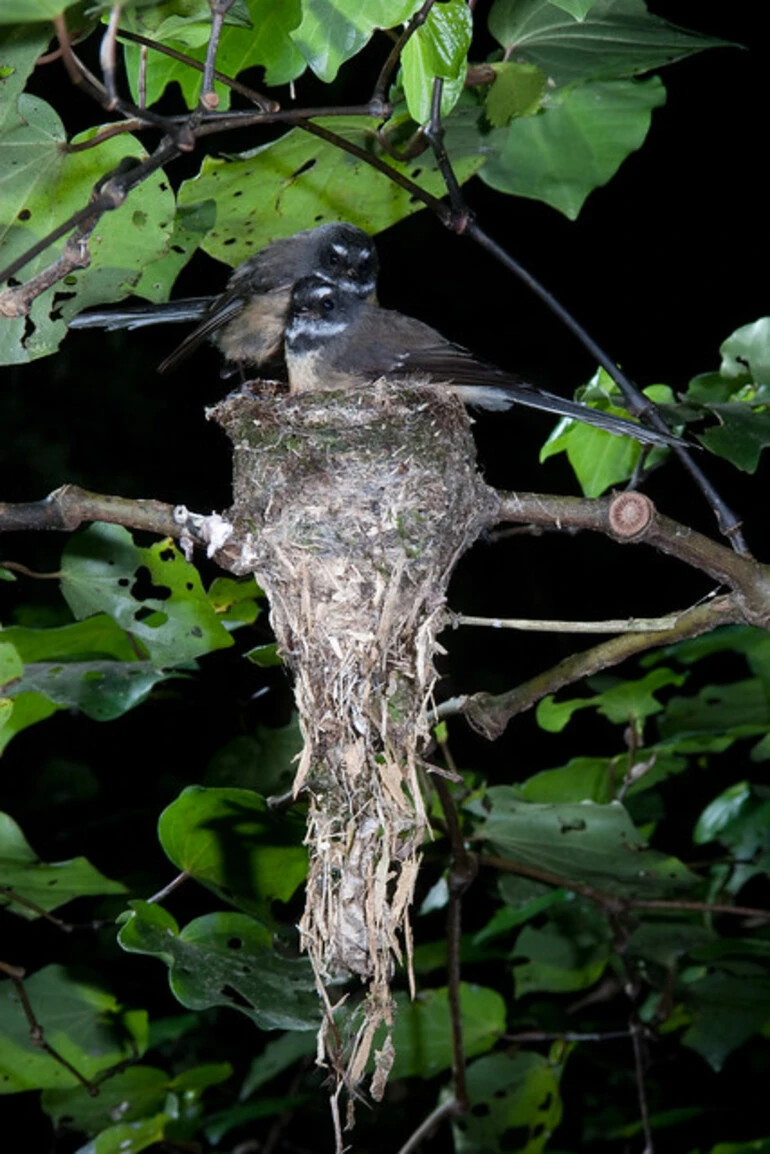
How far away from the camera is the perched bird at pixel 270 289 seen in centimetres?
297

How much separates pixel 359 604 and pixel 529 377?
3.11m

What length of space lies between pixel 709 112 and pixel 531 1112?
159 inches

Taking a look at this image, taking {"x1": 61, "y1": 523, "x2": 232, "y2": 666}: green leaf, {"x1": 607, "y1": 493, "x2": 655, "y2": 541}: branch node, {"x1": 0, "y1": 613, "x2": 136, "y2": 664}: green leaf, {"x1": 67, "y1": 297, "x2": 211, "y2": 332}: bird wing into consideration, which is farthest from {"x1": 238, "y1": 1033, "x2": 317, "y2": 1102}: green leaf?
{"x1": 607, "y1": 493, "x2": 655, "y2": 541}: branch node

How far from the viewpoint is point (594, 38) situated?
2271 mm

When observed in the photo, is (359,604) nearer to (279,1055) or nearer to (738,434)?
(738,434)

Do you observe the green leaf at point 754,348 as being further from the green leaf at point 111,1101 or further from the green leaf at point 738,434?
the green leaf at point 111,1101

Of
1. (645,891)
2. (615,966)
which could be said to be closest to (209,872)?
(645,891)

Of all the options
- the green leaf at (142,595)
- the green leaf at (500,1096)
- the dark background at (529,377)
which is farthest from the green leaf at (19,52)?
the dark background at (529,377)

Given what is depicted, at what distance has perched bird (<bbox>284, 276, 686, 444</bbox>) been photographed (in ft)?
8.39

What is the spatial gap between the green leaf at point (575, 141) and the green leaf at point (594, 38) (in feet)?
0.59

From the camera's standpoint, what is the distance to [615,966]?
3660 mm

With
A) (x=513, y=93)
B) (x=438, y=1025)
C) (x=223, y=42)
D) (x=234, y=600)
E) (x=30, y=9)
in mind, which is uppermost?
(x=30, y=9)

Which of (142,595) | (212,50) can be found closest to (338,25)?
(212,50)

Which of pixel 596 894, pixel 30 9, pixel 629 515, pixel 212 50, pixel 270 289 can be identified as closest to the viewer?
pixel 30 9
